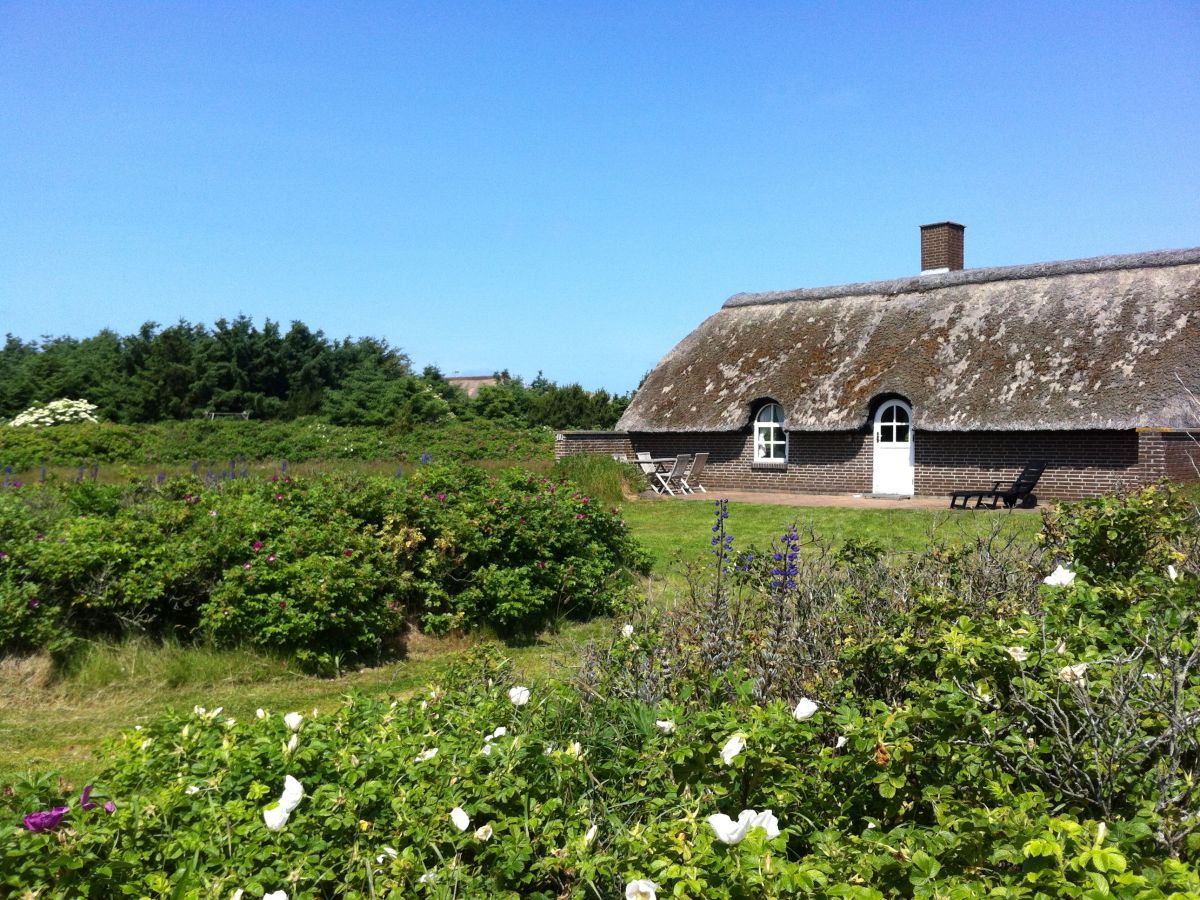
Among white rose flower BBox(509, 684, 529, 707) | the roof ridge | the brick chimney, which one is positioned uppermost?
the brick chimney

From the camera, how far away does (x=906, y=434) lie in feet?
64.4

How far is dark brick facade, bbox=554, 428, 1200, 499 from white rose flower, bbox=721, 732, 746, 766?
43.7ft

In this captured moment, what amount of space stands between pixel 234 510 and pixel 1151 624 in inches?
236

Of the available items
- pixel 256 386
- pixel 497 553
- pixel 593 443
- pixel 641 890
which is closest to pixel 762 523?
pixel 497 553

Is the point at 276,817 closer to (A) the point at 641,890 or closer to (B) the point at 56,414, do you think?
(A) the point at 641,890

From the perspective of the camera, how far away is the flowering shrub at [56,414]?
96.5ft

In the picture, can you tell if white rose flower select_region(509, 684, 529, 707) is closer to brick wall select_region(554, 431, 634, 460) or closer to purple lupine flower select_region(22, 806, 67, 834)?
purple lupine flower select_region(22, 806, 67, 834)

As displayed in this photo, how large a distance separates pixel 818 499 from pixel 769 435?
286 cm

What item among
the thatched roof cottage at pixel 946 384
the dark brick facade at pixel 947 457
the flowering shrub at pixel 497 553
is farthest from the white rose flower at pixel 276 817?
the thatched roof cottage at pixel 946 384

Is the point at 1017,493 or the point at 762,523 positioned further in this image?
the point at 1017,493

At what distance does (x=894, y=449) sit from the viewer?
19672mm

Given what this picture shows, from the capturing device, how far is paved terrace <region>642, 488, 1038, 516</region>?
17281 mm

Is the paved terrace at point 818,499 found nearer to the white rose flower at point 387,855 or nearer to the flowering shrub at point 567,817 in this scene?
the flowering shrub at point 567,817

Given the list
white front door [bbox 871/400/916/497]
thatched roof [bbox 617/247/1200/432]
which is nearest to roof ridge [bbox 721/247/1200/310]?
thatched roof [bbox 617/247/1200/432]
